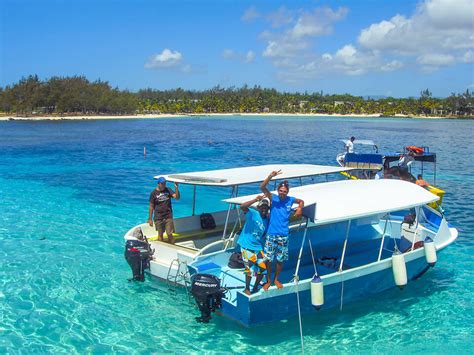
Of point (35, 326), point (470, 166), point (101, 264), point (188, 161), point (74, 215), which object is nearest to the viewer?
point (35, 326)

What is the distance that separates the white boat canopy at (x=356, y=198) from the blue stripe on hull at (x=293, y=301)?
1530 mm

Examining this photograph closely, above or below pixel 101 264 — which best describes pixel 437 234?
above

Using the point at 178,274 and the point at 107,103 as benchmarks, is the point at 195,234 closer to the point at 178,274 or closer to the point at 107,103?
the point at 178,274

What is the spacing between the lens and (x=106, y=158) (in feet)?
141

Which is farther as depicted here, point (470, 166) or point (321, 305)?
point (470, 166)

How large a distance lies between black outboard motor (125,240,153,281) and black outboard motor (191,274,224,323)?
235 centimetres

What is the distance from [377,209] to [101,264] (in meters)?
8.04

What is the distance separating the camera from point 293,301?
955 cm

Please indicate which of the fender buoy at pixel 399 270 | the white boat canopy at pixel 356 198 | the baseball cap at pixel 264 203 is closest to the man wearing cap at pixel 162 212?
the white boat canopy at pixel 356 198

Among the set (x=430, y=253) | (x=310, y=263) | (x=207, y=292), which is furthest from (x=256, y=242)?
(x=430, y=253)

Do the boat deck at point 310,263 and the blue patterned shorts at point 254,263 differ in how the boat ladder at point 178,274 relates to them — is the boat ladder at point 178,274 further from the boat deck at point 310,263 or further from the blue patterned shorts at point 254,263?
the blue patterned shorts at point 254,263

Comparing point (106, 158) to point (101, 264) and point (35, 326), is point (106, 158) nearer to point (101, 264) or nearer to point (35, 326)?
point (101, 264)

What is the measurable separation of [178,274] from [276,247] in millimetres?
2920

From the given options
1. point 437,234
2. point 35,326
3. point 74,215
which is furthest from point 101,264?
point 437,234
